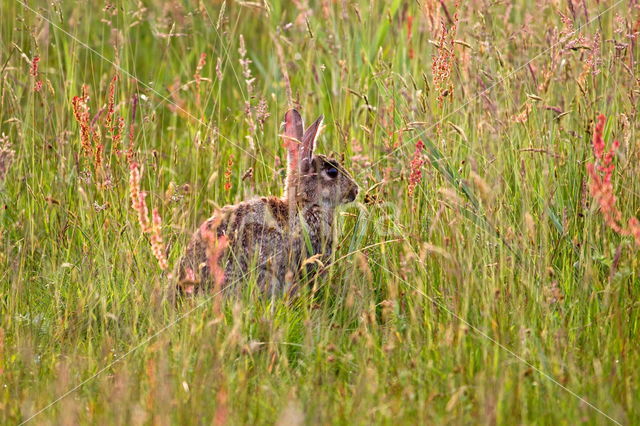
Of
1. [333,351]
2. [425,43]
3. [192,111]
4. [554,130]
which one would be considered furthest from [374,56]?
[333,351]

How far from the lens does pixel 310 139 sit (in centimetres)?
530

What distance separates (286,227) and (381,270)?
0.69 metres

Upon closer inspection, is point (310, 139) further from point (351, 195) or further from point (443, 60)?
point (443, 60)

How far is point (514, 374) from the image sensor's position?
3.32 m

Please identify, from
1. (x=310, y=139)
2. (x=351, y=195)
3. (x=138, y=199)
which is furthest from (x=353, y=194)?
(x=138, y=199)

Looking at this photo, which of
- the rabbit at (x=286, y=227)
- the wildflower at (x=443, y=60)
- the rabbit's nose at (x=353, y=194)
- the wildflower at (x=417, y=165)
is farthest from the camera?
the rabbit's nose at (x=353, y=194)

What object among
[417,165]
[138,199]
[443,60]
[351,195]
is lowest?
[351,195]

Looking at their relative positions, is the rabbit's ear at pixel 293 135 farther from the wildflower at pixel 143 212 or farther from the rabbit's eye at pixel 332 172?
the wildflower at pixel 143 212

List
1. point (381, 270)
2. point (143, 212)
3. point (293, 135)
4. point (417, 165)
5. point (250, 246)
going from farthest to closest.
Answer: point (293, 135), point (250, 246), point (381, 270), point (417, 165), point (143, 212)

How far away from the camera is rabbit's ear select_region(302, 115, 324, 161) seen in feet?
17.2

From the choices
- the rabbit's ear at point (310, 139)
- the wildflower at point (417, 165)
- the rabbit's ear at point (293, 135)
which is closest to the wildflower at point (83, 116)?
the rabbit's ear at point (293, 135)

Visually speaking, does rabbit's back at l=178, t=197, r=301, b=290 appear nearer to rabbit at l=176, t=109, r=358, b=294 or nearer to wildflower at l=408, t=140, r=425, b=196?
rabbit at l=176, t=109, r=358, b=294

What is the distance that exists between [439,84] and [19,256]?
76.0 inches

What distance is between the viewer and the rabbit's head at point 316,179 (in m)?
5.42
